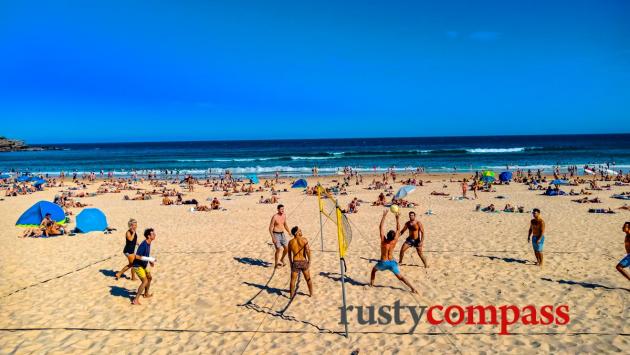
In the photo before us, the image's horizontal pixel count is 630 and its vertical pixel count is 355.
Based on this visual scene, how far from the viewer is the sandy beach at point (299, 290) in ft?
17.9

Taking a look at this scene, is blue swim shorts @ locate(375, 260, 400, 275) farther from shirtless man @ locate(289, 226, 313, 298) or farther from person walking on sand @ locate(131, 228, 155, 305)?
person walking on sand @ locate(131, 228, 155, 305)

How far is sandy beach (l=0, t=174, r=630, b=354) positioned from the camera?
5.45 meters

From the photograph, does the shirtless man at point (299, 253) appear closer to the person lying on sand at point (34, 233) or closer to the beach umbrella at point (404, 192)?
the beach umbrella at point (404, 192)

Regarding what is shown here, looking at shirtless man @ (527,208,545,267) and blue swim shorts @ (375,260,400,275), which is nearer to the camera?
blue swim shorts @ (375,260,400,275)

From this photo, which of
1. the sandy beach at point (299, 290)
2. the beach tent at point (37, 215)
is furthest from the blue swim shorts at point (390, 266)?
the beach tent at point (37, 215)

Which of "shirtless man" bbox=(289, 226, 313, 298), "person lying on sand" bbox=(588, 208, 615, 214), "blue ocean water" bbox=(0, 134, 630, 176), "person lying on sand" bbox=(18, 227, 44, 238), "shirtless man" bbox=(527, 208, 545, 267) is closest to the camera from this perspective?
"shirtless man" bbox=(289, 226, 313, 298)

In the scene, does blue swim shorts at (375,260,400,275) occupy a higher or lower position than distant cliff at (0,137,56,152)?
lower

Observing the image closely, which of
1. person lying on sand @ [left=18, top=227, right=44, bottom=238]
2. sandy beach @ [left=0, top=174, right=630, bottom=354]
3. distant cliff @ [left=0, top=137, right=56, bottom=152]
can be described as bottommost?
sandy beach @ [left=0, top=174, right=630, bottom=354]

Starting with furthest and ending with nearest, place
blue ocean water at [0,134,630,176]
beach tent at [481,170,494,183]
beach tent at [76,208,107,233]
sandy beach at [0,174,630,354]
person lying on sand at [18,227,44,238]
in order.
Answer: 1. blue ocean water at [0,134,630,176]
2. beach tent at [481,170,494,183]
3. beach tent at [76,208,107,233]
4. person lying on sand at [18,227,44,238]
5. sandy beach at [0,174,630,354]

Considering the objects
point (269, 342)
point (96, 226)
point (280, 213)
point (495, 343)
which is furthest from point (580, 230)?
point (96, 226)

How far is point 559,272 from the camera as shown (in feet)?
26.2

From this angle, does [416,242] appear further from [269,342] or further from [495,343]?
[269,342]

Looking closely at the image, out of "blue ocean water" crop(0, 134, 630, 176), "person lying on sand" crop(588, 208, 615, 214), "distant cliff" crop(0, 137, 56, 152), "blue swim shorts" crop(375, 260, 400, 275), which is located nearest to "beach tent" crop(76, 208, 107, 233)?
"blue swim shorts" crop(375, 260, 400, 275)

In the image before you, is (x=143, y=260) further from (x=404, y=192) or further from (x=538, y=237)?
(x=404, y=192)
